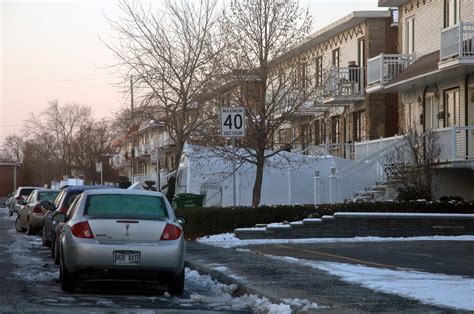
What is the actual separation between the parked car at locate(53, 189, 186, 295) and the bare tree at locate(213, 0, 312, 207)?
15.0m

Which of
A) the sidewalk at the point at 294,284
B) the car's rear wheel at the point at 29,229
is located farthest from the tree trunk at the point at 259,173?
the sidewalk at the point at 294,284

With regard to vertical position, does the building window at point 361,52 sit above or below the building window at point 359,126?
above

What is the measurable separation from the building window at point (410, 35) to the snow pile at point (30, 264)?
51.7 ft

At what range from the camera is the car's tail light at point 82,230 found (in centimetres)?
1245

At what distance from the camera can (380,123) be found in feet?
119

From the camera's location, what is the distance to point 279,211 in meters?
25.0

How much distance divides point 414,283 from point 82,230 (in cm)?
478

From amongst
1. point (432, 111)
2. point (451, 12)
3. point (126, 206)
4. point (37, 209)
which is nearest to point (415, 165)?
point (432, 111)

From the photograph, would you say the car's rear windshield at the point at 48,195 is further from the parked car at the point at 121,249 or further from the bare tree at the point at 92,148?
the bare tree at the point at 92,148

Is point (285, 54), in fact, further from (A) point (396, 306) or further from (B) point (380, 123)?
(A) point (396, 306)

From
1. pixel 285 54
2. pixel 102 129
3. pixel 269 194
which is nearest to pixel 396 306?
pixel 285 54

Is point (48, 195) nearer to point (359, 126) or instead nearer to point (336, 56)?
point (359, 126)

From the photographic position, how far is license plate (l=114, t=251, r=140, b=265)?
1234cm

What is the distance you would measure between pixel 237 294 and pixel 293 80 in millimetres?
16334
